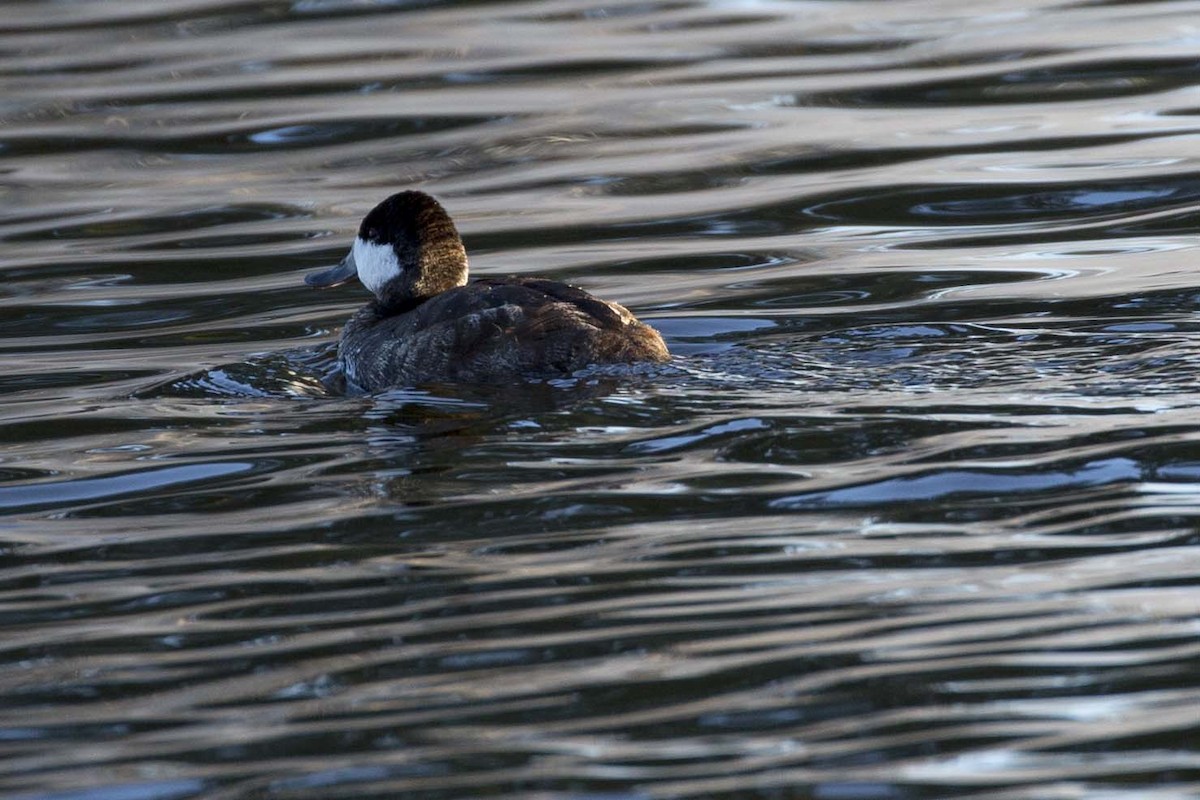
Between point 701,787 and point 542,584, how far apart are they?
1071 millimetres

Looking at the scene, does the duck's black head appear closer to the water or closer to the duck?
the duck

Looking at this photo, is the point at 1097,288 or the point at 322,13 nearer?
the point at 1097,288

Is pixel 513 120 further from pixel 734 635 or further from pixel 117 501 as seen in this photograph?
pixel 734 635

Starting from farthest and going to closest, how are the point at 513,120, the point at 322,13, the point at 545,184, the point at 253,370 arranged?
1. the point at 322,13
2. the point at 513,120
3. the point at 545,184
4. the point at 253,370

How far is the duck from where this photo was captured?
6395mm

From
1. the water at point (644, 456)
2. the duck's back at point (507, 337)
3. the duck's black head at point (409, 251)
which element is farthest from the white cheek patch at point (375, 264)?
the duck's back at point (507, 337)

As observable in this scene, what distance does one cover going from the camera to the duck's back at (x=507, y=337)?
638 cm

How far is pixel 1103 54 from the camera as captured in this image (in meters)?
11.9

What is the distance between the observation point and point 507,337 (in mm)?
6434

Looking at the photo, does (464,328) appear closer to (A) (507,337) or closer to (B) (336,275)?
(A) (507,337)

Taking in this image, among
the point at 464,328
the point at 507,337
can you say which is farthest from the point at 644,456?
the point at 464,328

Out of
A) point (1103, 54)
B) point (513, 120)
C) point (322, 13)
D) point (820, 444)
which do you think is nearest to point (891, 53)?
point (1103, 54)

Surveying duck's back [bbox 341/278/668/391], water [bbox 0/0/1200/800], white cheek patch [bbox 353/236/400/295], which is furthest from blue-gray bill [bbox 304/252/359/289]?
duck's back [bbox 341/278/668/391]

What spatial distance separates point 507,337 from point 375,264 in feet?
3.94
